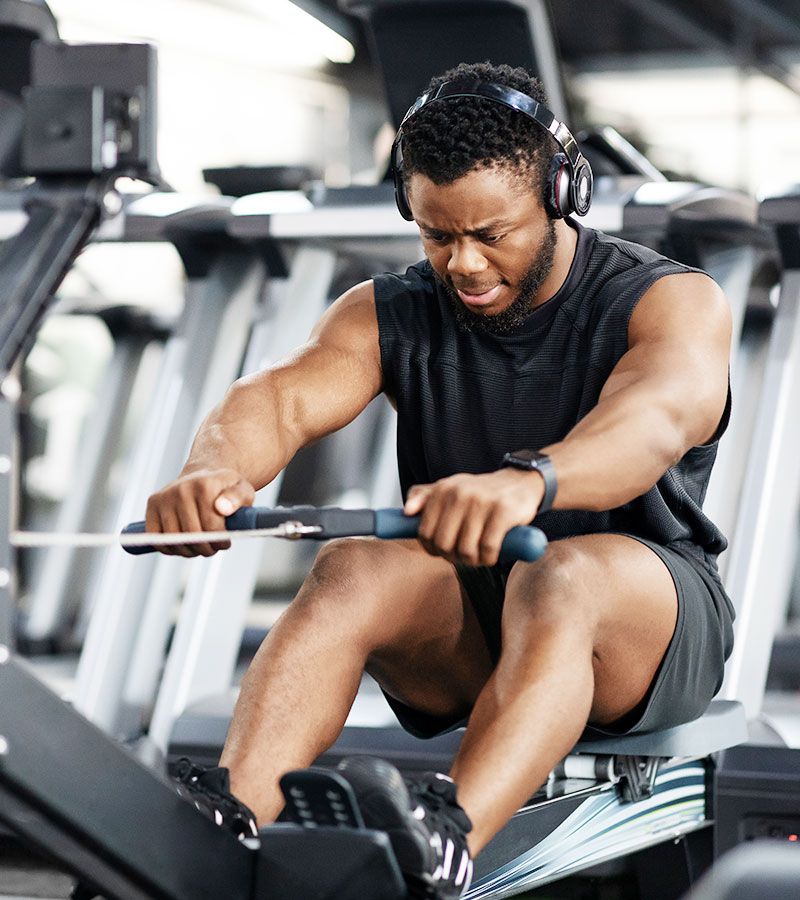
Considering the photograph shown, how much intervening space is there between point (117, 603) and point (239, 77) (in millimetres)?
5470

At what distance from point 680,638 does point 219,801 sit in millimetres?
578

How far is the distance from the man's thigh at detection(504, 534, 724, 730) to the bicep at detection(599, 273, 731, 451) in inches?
6.3

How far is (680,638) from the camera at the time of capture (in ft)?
5.02

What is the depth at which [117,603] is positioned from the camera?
2.82m

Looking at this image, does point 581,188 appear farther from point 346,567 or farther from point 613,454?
point 346,567

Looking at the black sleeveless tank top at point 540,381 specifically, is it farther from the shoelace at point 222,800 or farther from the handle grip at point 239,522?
the shoelace at point 222,800

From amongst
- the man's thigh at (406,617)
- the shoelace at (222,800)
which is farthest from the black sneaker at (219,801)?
the man's thigh at (406,617)

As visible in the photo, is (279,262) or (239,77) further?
(239,77)

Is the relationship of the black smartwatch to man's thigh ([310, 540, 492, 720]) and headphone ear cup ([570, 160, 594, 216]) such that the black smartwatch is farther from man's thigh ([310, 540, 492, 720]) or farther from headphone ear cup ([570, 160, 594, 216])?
headphone ear cup ([570, 160, 594, 216])

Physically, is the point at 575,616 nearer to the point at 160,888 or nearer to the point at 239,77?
the point at 160,888

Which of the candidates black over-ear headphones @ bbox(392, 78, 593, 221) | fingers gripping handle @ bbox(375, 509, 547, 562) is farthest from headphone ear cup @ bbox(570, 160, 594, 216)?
fingers gripping handle @ bbox(375, 509, 547, 562)

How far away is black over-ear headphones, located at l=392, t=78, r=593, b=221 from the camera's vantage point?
1.59 metres

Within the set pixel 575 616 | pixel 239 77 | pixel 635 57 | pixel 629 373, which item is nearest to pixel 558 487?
pixel 575 616

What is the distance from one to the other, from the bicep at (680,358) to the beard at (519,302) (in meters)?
0.13
